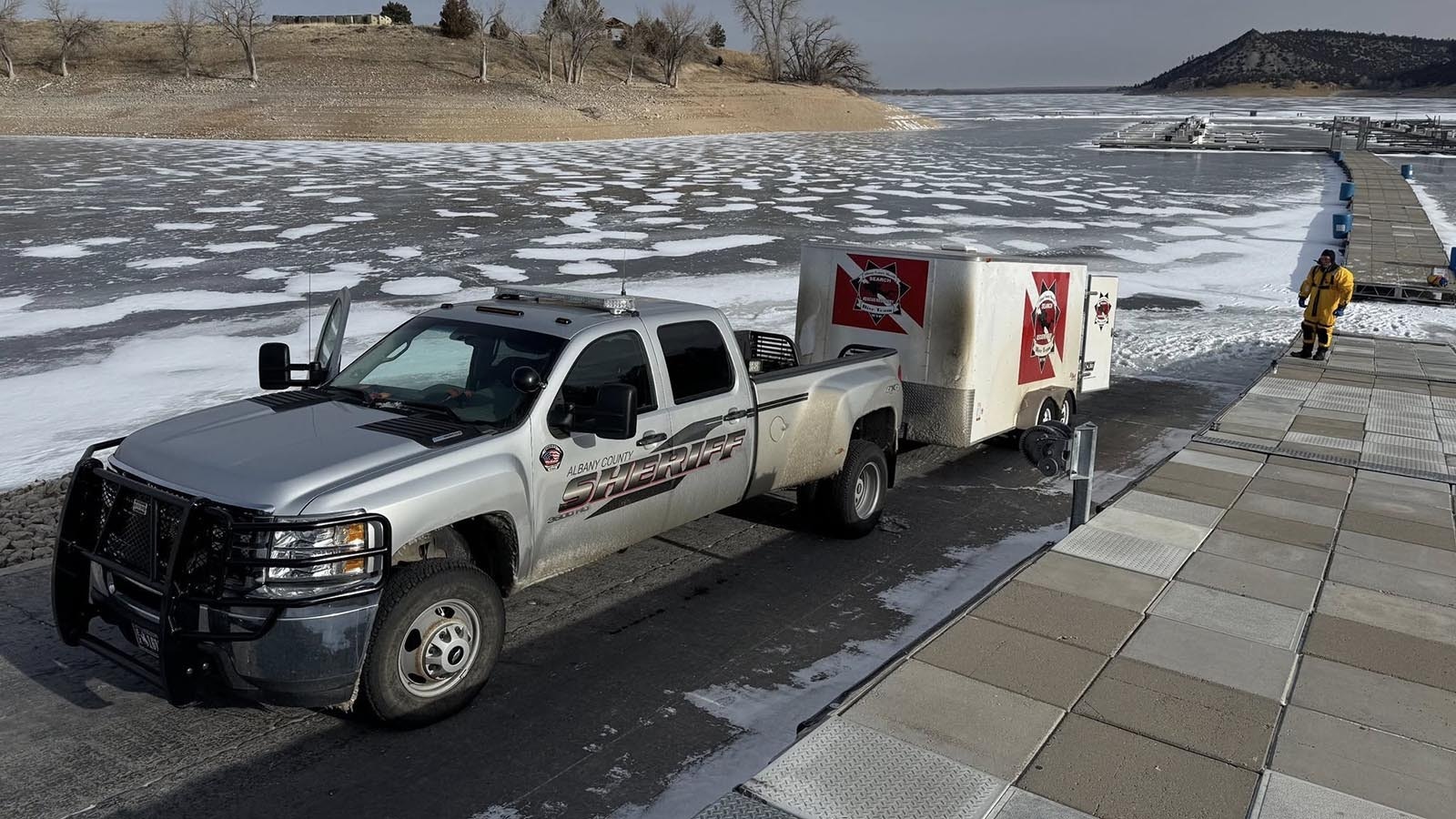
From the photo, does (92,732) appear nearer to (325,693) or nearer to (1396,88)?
(325,693)

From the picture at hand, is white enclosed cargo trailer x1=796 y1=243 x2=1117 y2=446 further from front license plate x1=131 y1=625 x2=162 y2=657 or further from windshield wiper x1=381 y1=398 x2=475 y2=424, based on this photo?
front license plate x1=131 y1=625 x2=162 y2=657

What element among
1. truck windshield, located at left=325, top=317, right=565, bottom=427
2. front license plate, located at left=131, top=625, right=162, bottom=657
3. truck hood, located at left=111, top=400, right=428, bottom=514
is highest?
truck windshield, located at left=325, top=317, right=565, bottom=427

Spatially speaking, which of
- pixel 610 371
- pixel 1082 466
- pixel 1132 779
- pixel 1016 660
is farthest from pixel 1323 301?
pixel 1132 779

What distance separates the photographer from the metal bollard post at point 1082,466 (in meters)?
7.05

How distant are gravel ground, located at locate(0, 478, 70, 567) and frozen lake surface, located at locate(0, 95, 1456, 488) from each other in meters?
0.56

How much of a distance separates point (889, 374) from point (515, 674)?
12.4ft

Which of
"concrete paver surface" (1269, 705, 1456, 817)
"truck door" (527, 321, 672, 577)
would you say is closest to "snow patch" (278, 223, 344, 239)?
"truck door" (527, 321, 672, 577)

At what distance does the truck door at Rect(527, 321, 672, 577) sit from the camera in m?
5.49

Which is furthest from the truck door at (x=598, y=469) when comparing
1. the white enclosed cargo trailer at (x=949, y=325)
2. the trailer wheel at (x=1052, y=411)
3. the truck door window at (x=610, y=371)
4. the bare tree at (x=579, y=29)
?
the bare tree at (x=579, y=29)

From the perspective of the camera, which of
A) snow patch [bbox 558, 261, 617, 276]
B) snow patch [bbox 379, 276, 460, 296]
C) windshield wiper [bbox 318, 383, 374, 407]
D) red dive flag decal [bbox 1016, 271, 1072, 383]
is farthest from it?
snow patch [bbox 558, 261, 617, 276]

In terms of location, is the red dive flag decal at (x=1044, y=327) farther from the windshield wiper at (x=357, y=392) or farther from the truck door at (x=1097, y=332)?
the windshield wiper at (x=357, y=392)

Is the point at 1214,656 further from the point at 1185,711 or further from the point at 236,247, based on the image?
the point at 236,247

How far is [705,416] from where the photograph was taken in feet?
21.0

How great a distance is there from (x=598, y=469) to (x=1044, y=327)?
591 cm
